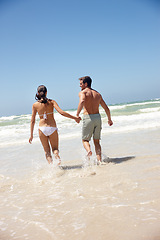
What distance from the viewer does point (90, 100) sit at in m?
4.76

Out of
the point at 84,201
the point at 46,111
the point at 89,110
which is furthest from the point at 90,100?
the point at 84,201

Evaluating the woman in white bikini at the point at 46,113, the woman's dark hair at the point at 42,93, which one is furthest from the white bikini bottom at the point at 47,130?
the woman's dark hair at the point at 42,93

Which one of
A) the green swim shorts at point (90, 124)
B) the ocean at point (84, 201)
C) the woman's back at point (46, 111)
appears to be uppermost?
the woman's back at point (46, 111)

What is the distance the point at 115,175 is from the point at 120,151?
218cm

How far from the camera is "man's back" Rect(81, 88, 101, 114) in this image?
474cm

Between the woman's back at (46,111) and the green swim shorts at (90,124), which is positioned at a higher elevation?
the woman's back at (46,111)

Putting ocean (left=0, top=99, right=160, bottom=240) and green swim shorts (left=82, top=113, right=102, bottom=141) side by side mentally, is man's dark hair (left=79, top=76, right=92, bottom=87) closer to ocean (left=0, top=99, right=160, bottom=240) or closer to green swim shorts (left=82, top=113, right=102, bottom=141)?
green swim shorts (left=82, top=113, right=102, bottom=141)

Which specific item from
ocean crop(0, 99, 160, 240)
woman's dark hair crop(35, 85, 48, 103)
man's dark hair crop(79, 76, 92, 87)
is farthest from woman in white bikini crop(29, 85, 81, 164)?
man's dark hair crop(79, 76, 92, 87)

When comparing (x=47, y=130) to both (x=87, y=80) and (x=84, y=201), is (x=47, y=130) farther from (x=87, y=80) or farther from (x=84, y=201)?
(x=84, y=201)

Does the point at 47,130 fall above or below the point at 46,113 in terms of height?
below

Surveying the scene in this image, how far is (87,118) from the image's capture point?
4.78m

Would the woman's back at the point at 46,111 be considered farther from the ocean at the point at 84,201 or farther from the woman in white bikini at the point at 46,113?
the ocean at the point at 84,201

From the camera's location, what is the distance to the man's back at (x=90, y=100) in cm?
474

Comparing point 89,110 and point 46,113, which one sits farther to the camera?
point 89,110
